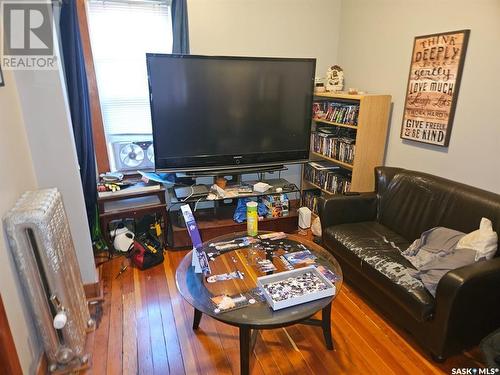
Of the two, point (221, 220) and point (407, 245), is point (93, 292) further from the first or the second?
point (407, 245)

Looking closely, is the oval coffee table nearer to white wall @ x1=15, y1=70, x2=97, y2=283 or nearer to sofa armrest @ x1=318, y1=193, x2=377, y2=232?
sofa armrest @ x1=318, y1=193, x2=377, y2=232

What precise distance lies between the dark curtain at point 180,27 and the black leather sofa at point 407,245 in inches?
73.9

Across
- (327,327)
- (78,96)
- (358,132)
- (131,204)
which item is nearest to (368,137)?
(358,132)

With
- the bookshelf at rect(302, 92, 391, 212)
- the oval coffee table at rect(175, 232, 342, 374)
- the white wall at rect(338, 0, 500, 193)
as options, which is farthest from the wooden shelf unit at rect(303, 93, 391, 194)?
the oval coffee table at rect(175, 232, 342, 374)

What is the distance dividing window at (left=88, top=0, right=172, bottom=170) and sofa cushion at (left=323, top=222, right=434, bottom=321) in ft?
6.97

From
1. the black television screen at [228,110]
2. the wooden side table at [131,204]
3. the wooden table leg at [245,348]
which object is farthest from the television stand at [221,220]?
the wooden table leg at [245,348]

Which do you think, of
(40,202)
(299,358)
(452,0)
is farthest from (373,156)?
(40,202)

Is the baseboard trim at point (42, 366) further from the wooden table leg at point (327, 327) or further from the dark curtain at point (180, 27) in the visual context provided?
the dark curtain at point (180, 27)

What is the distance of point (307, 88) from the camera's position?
298 cm

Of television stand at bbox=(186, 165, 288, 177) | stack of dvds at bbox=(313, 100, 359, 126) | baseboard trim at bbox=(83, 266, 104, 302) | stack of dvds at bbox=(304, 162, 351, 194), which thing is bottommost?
baseboard trim at bbox=(83, 266, 104, 302)

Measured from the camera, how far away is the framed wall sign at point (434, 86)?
2250mm

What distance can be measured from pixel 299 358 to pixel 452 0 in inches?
104

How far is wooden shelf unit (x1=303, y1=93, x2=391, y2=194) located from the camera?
108 inches

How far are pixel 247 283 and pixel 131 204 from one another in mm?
1584
